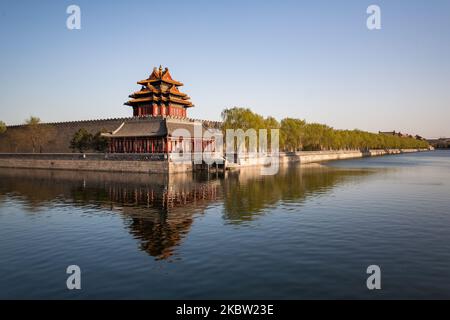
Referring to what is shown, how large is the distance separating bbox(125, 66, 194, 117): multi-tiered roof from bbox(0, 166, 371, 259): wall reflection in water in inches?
1105

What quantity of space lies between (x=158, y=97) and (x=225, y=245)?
5877 centimetres

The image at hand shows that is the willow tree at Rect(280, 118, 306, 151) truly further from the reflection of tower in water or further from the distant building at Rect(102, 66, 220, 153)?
the reflection of tower in water

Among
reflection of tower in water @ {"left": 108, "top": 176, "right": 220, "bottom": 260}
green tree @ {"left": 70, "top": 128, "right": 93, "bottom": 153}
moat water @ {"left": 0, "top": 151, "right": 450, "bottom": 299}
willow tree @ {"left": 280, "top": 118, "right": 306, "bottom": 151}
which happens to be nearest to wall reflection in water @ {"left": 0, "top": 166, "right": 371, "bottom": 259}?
reflection of tower in water @ {"left": 108, "top": 176, "right": 220, "bottom": 260}

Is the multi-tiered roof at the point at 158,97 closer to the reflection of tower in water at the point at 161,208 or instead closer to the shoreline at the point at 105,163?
the shoreline at the point at 105,163

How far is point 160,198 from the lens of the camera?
106 ft

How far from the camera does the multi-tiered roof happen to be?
72950 millimetres

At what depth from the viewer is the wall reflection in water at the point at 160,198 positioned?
2119cm

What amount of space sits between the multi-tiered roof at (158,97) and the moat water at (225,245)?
41323 mm

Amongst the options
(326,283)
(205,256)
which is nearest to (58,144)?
(205,256)

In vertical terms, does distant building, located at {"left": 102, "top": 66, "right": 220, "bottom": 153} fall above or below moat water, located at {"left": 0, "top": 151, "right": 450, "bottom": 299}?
above

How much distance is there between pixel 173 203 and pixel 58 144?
189 ft

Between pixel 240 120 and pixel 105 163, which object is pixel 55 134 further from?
pixel 240 120

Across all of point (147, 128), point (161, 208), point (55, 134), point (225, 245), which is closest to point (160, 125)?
point (147, 128)
